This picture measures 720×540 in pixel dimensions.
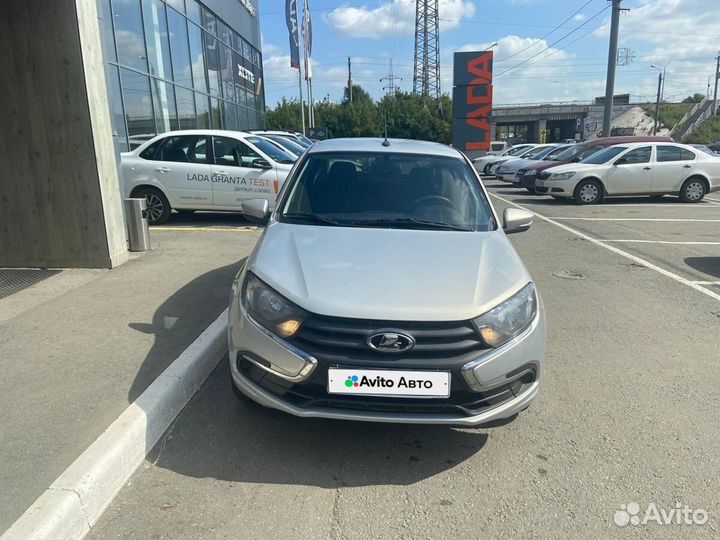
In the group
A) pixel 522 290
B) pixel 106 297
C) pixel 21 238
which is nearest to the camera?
pixel 522 290

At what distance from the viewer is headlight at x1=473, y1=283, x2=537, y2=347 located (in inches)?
106

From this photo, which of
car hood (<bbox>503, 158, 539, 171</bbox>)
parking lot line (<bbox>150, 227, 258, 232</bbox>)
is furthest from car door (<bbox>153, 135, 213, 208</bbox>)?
car hood (<bbox>503, 158, 539, 171</bbox>)

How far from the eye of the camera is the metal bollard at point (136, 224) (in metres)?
7.09

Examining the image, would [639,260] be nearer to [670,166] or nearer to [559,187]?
[559,187]

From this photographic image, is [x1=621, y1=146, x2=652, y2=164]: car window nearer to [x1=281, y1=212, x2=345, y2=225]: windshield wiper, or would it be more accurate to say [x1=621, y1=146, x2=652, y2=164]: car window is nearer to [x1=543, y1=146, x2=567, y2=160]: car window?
[x1=543, y1=146, x2=567, y2=160]: car window

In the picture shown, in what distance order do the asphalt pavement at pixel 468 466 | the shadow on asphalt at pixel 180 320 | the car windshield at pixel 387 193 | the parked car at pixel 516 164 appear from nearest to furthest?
the asphalt pavement at pixel 468 466 < the shadow on asphalt at pixel 180 320 < the car windshield at pixel 387 193 < the parked car at pixel 516 164

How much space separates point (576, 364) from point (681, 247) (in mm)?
5957

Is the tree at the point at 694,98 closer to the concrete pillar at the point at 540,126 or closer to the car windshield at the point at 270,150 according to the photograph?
the concrete pillar at the point at 540,126

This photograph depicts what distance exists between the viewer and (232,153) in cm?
970

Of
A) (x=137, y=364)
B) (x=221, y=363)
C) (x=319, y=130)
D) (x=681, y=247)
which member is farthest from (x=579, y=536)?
(x=319, y=130)

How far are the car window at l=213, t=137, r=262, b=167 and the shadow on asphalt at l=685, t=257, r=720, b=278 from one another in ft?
24.0

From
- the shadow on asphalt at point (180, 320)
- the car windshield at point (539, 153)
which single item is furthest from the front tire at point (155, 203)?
the car windshield at point (539, 153)

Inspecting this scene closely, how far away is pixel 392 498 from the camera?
2588 mm

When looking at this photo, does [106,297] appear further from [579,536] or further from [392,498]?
[579,536]
